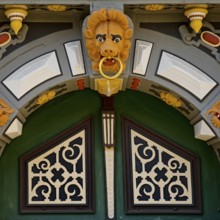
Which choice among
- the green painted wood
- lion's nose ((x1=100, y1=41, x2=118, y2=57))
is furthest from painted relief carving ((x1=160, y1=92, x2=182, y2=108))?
lion's nose ((x1=100, y1=41, x2=118, y2=57))

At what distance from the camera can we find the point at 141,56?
5973 millimetres

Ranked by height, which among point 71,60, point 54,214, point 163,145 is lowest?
point 54,214

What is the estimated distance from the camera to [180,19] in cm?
601

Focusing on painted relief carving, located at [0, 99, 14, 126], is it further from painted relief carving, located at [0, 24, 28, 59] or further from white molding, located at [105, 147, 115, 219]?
white molding, located at [105, 147, 115, 219]

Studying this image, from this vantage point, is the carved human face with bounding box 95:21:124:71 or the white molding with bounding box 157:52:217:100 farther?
the white molding with bounding box 157:52:217:100

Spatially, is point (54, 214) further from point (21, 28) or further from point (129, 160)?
point (21, 28)

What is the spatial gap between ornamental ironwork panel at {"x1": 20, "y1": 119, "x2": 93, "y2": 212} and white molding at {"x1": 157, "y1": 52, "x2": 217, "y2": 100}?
784 mm

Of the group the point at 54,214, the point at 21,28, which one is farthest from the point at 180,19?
the point at 54,214

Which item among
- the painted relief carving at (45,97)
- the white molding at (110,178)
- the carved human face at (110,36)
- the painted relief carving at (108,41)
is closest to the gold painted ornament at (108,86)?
the painted relief carving at (108,41)

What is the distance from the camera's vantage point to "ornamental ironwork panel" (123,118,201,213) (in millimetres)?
6344

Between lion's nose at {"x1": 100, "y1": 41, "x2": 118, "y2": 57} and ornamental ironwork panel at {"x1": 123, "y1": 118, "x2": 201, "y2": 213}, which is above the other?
lion's nose at {"x1": 100, "y1": 41, "x2": 118, "y2": 57}

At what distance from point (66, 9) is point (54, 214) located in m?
1.35

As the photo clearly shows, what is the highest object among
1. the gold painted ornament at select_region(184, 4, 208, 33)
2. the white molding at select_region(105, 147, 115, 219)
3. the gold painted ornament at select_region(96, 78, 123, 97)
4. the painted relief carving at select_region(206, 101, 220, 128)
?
the gold painted ornament at select_region(184, 4, 208, 33)

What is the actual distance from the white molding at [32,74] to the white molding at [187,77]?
0.64 metres
